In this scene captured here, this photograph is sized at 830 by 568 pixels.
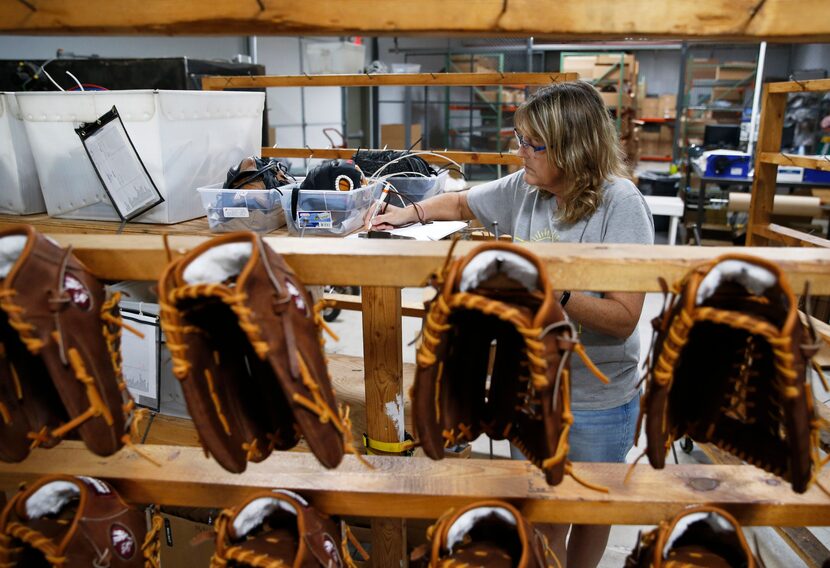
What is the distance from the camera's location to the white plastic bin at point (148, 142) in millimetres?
1616

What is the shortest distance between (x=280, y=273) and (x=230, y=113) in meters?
1.25

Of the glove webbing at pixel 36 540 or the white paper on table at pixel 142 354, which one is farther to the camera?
the white paper on table at pixel 142 354

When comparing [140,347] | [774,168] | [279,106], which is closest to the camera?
[140,347]

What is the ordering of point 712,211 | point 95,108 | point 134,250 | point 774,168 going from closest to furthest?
point 134,250
point 95,108
point 774,168
point 712,211

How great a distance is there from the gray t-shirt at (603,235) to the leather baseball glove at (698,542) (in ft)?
1.51

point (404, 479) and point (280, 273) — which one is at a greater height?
point (280, 273)

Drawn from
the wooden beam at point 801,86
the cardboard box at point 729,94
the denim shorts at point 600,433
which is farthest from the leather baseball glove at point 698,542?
the cardboard box at point 729,94

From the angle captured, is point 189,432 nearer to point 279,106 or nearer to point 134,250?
point 134,250

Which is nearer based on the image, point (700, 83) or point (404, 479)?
point (404, 479)

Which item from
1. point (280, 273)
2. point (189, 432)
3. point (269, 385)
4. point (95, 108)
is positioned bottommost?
point (189, 432)

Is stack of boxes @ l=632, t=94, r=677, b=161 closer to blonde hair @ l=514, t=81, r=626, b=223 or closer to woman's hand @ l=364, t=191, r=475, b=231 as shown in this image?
woman's hand @ l=364, t=191, r=475, b=231

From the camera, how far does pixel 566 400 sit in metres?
0.86

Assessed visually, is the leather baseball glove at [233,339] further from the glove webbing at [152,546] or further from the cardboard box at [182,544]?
the cardboard box at [182,544]

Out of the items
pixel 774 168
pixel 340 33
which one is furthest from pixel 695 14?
pixel 774 168
